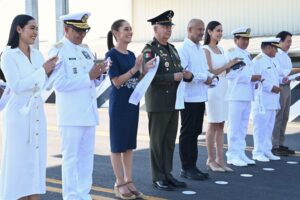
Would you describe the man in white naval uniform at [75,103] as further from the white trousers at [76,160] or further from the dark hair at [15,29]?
the dark hair at [15,29]

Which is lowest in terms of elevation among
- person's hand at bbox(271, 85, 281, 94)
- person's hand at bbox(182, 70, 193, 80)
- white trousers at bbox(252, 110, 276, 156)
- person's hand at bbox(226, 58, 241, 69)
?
white trousers at bbox(252, 110, 276, 156)

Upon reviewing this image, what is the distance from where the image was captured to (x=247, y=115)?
305 inches

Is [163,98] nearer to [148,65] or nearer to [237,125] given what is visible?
[148,65]

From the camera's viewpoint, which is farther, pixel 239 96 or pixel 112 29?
pixel 239 96

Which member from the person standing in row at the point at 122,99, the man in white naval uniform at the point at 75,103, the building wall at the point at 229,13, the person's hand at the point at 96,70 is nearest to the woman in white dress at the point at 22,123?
the man in white naval uniform at the point at 75,103

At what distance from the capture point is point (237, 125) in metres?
7.66

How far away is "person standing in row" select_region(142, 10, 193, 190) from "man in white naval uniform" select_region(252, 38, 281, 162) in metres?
2.24

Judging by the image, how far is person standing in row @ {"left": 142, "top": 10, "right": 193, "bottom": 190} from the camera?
605 centimetres

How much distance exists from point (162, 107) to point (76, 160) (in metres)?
1.37

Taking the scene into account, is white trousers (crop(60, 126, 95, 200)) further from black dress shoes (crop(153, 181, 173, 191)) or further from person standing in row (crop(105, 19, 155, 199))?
black dress shoes (crop(153, 181, 173, 191))

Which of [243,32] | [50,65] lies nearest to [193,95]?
[243,32]

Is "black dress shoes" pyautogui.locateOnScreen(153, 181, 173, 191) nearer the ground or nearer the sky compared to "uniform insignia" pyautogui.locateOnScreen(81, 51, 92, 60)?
nearer the ground

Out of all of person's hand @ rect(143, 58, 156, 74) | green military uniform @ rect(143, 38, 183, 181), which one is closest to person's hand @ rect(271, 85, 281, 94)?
green military uniform @ rect(143, 38, 183, 181)

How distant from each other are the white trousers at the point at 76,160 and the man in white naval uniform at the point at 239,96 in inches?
115
